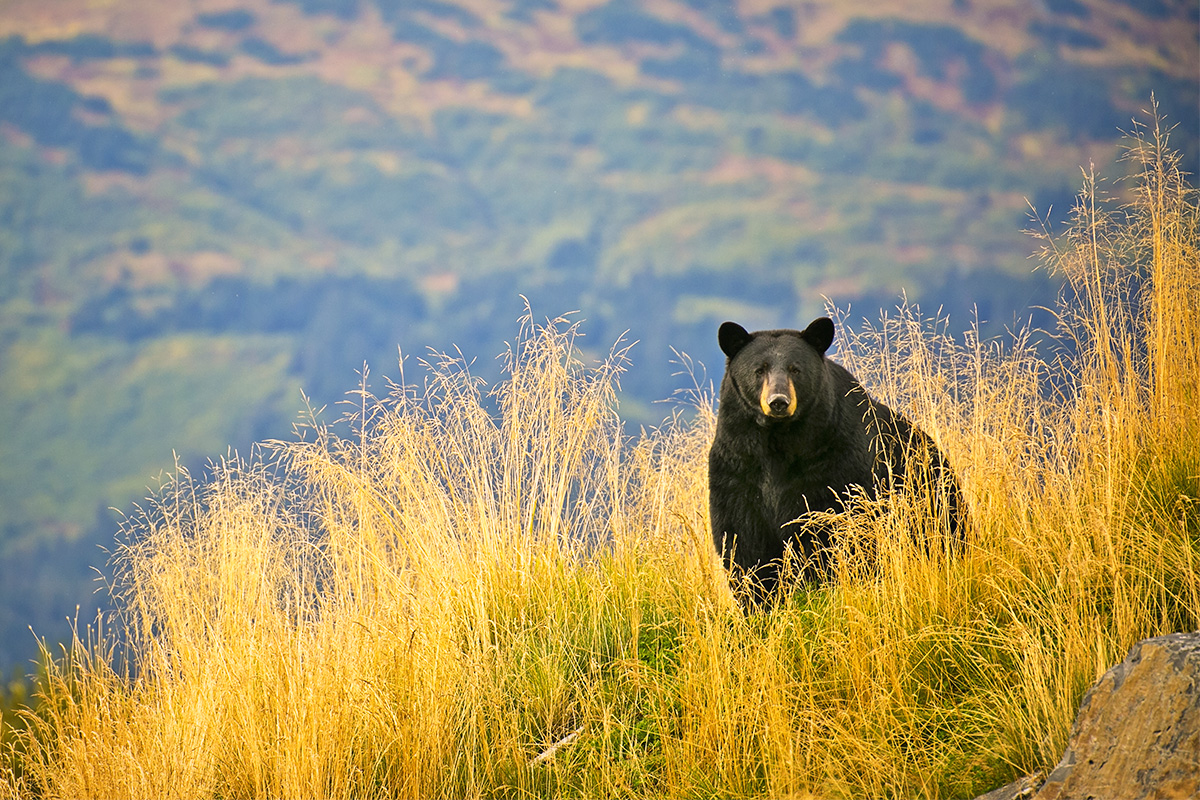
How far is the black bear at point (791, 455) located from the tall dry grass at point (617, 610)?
23 cm

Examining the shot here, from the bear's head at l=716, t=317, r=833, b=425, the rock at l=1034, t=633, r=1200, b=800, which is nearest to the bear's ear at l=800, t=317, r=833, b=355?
the bear's head at l=716, t=317, r=833, b=425

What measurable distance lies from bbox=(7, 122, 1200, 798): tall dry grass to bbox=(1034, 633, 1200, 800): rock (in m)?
0.25

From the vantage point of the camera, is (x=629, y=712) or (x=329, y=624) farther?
(x=329, y=624)

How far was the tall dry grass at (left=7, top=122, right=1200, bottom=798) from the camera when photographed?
3898 millimetres

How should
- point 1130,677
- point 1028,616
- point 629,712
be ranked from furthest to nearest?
point 629,712 → point 1028,616 → point 1130,677

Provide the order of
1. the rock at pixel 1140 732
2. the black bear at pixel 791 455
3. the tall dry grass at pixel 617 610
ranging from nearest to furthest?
1. the rock at pixel 1140 732
2. the tall dry grass at pixel 617 610
3. the black bear at pixel 791 455

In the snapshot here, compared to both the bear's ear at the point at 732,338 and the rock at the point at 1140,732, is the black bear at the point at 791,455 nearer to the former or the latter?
the bear's ear at the point at 732,338

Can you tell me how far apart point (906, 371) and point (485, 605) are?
3.18 m

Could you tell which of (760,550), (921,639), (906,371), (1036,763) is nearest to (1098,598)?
(921,639)

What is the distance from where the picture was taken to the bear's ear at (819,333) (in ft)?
16.7

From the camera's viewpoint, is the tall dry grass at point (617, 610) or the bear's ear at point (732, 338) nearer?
the tall dry grass at point (617, 610)

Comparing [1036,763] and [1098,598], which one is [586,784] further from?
[1098,598]

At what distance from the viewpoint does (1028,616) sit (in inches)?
162

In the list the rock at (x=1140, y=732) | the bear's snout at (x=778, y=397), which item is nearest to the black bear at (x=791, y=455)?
the bear's snout at (x=778, y=397)
